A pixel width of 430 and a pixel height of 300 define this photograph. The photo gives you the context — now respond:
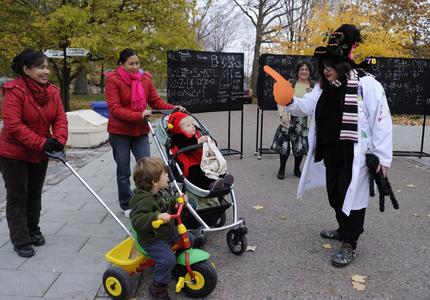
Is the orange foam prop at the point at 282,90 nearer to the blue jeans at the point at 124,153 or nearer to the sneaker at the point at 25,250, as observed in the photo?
the blue jeans at the point at 124,153

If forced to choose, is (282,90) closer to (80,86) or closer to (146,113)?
(146,113)

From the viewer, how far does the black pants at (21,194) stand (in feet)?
12.2

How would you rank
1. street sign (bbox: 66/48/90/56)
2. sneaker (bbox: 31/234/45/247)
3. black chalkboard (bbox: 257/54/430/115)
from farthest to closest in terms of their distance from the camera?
street sign (bbox: 66/48/90/56) < black chalkboard (bbox: 257/54/430/115) < sneaker (bbox: 31/234/45/247)

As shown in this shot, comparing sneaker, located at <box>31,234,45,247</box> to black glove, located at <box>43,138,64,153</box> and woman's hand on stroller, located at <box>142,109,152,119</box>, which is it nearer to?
black glove, located at <box>43,138,64,153</box>

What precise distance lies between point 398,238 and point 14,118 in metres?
3.94

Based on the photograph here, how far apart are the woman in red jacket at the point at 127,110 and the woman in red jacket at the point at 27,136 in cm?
67

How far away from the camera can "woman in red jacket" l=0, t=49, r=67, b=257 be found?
352 cm

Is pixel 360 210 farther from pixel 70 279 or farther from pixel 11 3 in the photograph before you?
pixel 11 3

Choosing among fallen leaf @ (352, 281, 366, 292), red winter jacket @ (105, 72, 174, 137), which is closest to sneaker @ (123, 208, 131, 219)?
red winter jacket @ (105, 72, 174, 137)

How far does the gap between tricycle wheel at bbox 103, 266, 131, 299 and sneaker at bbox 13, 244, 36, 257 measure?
109cm

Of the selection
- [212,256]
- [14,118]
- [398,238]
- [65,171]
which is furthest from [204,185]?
[65,171]

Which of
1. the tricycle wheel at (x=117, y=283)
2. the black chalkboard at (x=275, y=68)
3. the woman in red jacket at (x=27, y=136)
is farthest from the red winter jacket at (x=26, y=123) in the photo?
the black chalkboard at (x=275, y=68)

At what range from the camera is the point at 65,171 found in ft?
22.9

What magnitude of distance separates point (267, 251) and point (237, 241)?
1.14 ft
